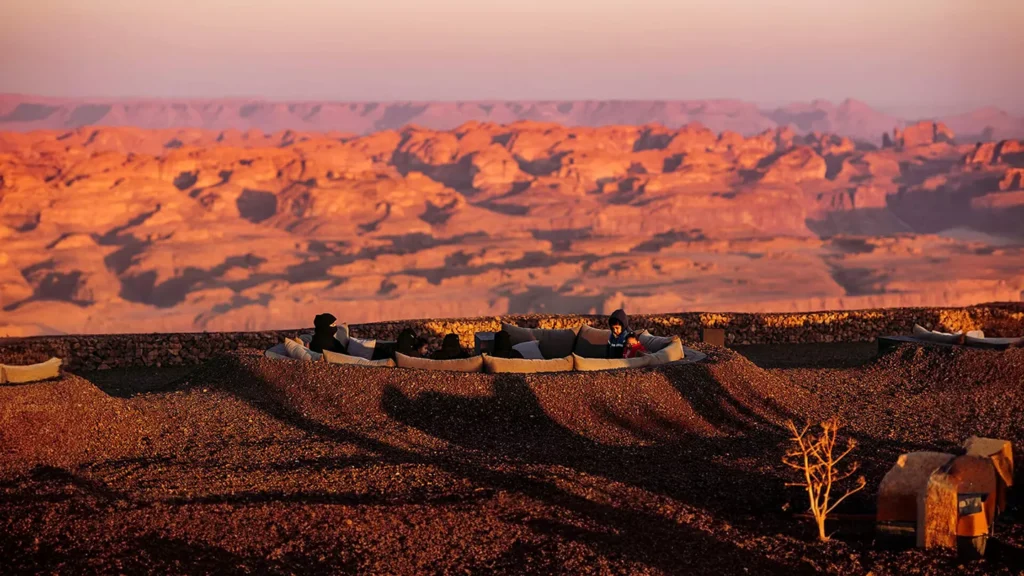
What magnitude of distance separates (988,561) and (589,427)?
23.0 feet

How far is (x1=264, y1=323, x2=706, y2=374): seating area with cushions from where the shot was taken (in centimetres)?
1812

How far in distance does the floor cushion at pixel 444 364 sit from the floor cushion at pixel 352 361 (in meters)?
0.26

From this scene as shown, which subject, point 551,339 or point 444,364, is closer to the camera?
point 444,364

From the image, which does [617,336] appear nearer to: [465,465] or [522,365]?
[522,365]

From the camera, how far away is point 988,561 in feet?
33.0

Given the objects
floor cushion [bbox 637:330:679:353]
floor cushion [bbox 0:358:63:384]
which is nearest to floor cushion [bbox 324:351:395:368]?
floor cushion [bbox 0:358:63:384]

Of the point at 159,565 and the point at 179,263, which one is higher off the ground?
the point at 159,565

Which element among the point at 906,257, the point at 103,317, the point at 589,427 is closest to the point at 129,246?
the point at 103,317

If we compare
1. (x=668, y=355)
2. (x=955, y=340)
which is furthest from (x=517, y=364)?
(x=955, y=340)

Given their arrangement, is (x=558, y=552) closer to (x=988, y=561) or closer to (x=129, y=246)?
(x=988, y=561)

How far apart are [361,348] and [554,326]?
27.9 ft

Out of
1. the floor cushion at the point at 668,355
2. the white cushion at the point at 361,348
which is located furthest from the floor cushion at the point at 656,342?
the white cushion at the point at 361,348

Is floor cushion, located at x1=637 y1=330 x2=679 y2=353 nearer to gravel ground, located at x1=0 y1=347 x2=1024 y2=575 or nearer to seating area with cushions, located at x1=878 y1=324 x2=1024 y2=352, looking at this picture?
gravel ground, located at x1=0 y1=347 x2=1024 y2=575

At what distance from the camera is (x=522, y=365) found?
1808 centimetres
